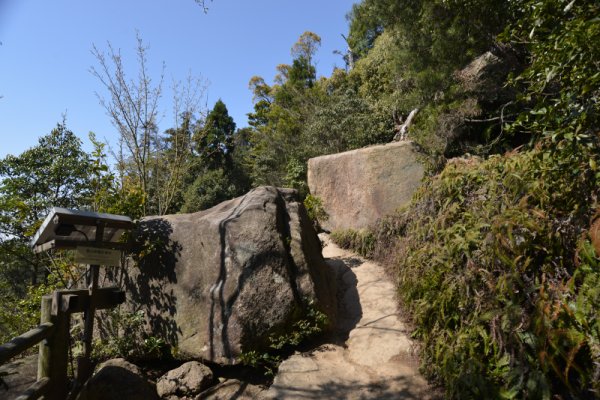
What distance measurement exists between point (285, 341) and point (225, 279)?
1068mm

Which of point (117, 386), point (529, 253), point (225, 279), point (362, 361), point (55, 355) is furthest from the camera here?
point (225, 279)

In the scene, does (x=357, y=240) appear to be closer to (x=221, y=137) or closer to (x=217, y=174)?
(x=217, y=174)

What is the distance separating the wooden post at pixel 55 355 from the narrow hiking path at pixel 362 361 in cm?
189

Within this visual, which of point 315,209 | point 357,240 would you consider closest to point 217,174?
point 315,209

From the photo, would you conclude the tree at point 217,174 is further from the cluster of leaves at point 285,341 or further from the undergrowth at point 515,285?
the undergrowth at point 515,285

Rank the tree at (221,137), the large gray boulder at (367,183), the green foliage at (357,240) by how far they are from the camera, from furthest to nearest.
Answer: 1. the tree at (221,137)
2. the large gray boulder at (367,183)
3. the green foliage at (357,240)

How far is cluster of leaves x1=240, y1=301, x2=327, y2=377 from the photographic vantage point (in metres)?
4.27

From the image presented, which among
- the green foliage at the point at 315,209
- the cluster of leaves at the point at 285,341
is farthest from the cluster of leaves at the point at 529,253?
the green foliage at the point at 315,209

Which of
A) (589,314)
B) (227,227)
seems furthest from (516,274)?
(227,227)

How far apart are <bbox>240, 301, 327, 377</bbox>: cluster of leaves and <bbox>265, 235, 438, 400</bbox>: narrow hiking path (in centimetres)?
19

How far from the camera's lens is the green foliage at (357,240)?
7170mm

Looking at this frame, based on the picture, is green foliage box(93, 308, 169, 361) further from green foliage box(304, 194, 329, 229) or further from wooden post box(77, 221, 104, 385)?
green foliage box(304, 194, 329, 229)

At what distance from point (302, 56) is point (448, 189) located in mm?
23155

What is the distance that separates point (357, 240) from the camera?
24.5 feet
